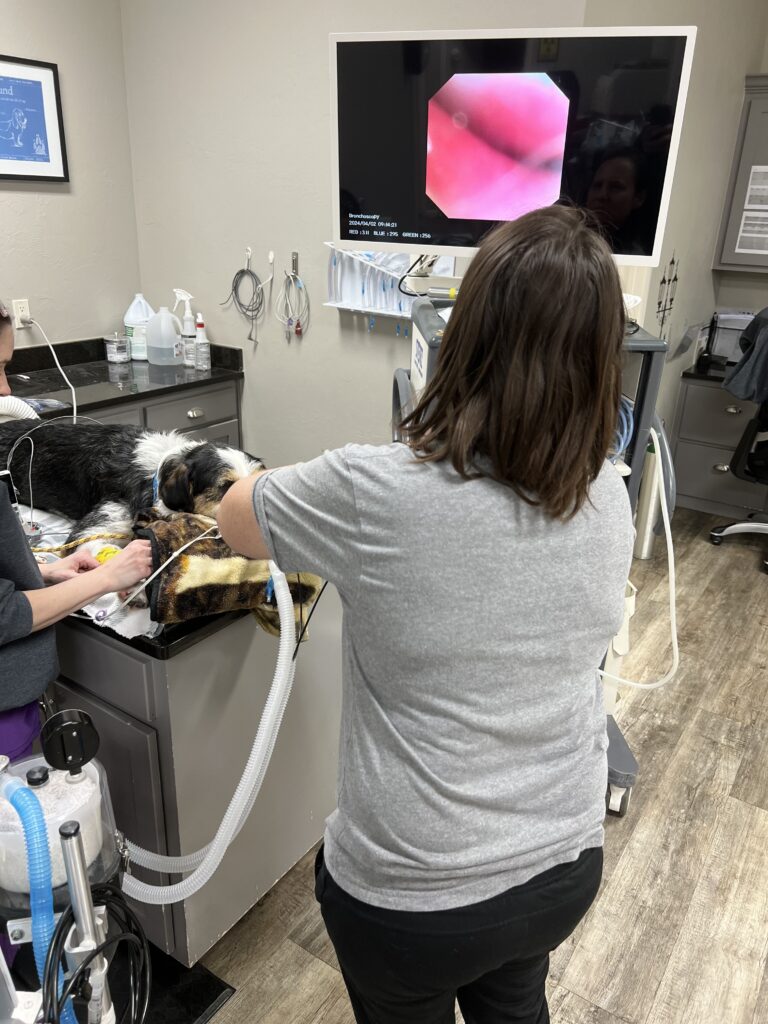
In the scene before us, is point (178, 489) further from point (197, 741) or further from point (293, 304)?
point (293, 304)

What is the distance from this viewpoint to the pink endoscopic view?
1.78 meters

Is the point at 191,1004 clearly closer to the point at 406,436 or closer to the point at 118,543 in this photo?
the point at 118,543

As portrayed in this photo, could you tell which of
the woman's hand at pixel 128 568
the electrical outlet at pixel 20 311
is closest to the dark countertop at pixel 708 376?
the electrical outlet at pixel 20 311

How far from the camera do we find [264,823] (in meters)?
1.67

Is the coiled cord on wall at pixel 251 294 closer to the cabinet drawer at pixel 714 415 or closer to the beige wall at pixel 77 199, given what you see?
the beige wall at pixel 77 199

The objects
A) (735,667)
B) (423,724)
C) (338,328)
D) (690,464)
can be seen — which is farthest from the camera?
(690,464)

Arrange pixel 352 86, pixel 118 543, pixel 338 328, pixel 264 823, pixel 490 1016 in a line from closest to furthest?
pixel 490 1016 < pixel 118 543 < pixel 264 823 < pixel 352 86 < pixel 338 328

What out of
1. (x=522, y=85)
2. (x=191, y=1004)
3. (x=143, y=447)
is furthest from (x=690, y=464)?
(x=191, y=1004)

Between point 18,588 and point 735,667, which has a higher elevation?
point 18,588

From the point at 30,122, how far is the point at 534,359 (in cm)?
307

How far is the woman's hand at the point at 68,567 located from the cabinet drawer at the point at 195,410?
1.71 meters

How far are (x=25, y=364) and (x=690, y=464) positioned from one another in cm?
343

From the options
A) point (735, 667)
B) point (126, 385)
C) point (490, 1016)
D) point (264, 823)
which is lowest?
point (735, 667)

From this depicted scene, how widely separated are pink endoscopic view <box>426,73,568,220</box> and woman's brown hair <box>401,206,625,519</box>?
1.16 m
